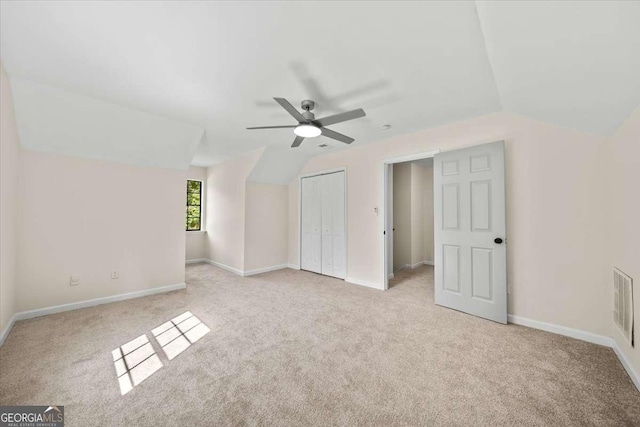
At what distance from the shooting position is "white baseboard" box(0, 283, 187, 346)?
105 inches

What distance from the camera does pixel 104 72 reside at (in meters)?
2.14

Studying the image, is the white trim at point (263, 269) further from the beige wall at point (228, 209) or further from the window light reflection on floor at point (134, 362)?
the window light reflection on floor at point (134, 362)

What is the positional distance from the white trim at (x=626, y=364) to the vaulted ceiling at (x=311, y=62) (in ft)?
6.57

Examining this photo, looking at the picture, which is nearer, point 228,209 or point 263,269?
point 263,269

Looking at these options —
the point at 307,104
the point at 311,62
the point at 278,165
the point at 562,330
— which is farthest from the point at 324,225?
the point at 562,330

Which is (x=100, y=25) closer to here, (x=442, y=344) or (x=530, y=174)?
(x=442, y=344)

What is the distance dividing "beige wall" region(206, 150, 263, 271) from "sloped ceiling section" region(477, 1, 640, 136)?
3.85m

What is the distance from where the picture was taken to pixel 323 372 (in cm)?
190

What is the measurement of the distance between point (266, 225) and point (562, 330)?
4.86 metres

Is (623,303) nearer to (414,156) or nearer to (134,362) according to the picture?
(414,156)

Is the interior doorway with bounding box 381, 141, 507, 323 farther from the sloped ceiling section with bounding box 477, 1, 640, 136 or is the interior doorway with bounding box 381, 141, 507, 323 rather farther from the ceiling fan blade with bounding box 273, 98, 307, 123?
the ceiling fan blade with bounding box 273, 98, 307, 123

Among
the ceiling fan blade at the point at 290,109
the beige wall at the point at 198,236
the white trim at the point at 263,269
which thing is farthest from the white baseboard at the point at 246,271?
the ceiling fan blade at the point at 290,109

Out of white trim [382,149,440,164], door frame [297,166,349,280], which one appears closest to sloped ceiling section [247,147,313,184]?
door frame [297,166,349,280]

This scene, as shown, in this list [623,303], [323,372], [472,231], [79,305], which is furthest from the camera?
[79,305]
